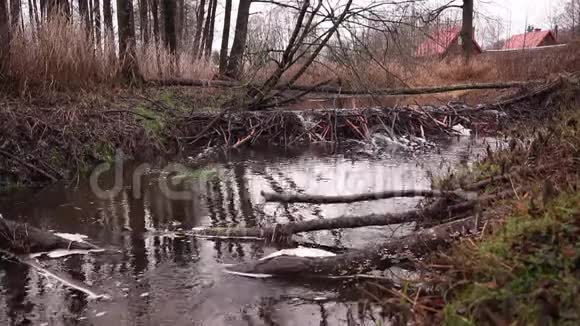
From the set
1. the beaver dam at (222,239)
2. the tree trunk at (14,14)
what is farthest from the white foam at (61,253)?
the tree trunk at (14,14)

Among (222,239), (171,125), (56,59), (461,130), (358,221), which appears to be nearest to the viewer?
(358,221)

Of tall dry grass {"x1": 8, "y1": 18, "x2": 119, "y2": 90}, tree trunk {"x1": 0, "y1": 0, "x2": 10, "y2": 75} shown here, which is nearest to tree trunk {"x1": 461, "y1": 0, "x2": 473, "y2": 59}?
tall dry grass {"x1": 8, "y1": 18, "x2": 119, "y2": 90}

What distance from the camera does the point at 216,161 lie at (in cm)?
735

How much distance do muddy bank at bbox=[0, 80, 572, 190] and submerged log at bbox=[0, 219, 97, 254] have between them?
195 centimetres

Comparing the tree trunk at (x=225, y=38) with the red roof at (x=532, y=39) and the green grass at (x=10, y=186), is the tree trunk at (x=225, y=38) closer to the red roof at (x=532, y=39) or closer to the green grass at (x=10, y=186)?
the green grass at (x=10, y=186)

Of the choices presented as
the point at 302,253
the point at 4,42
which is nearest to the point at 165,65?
the point at 4,42

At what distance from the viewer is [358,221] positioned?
141 inches

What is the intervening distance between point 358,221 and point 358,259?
0.40m

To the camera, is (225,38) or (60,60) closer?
(60,60)

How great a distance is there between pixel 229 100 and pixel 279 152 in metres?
1.98

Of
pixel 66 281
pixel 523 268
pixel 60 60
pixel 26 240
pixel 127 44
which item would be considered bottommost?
pixel 66 281

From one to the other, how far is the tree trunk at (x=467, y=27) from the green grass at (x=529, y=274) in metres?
22.6

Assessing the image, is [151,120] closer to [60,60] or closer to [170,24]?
[60,60]

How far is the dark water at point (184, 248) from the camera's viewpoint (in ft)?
9.08
